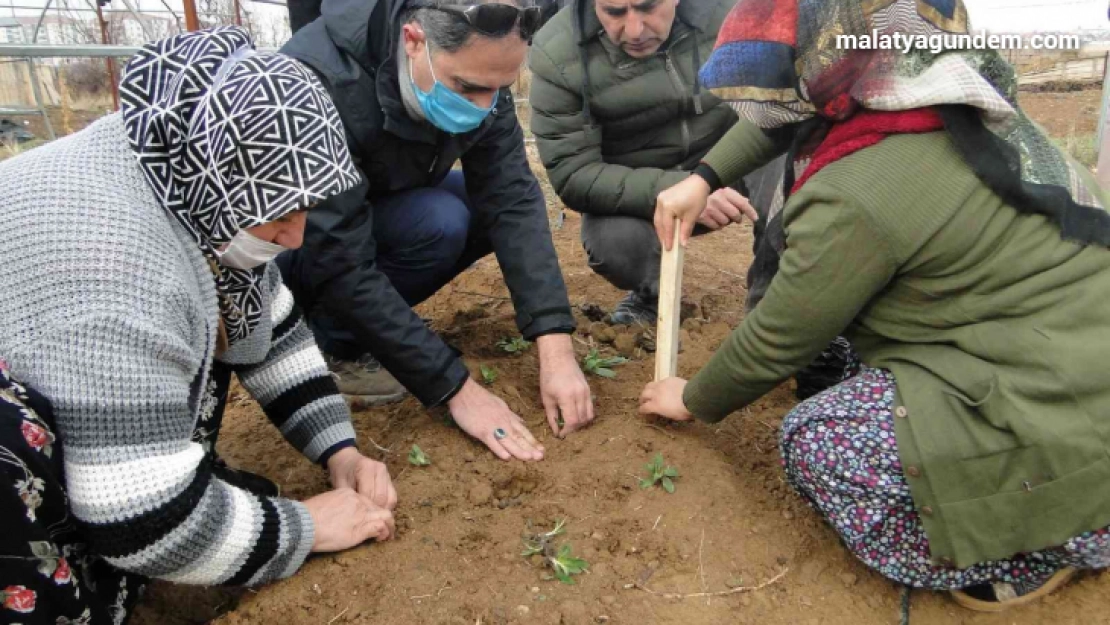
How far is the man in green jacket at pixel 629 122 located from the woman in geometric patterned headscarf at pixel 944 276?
1.35m

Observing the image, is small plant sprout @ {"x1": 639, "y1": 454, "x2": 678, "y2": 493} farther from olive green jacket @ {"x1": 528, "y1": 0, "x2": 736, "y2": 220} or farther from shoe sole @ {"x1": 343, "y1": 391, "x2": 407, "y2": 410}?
olive green jacket @ {"x1": 528, "y1": 0, "x2": 736, "y2": 220}

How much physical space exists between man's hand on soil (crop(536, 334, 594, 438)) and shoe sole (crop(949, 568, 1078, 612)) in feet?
3.73

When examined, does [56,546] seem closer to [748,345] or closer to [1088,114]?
[748,345]

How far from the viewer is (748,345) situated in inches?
82.7

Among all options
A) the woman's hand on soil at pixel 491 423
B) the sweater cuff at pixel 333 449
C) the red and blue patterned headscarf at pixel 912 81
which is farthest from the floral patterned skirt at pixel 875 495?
the sweater cuff at pixel 333 449

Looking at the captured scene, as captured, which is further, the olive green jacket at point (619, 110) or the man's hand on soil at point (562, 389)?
the olive green jacket at point (619, 110)

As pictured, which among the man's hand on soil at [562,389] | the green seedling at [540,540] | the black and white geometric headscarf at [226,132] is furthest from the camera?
the man's hand on soil at [562,389]

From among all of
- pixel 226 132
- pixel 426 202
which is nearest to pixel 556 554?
pixel 226 132

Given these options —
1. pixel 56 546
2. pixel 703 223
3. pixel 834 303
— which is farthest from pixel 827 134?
pixel 56 546

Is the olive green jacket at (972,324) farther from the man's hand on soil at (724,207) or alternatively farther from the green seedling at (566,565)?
the man's hand on soil at (724,207)

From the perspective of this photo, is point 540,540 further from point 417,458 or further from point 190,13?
point 190,13

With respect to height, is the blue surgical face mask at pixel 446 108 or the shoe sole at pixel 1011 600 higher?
the blue surgical face mask at pixel 446 108

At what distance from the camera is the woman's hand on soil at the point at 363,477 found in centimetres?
235

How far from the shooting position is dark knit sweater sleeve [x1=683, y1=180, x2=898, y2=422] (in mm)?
1846
